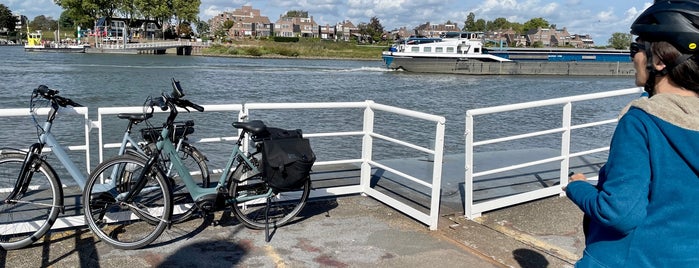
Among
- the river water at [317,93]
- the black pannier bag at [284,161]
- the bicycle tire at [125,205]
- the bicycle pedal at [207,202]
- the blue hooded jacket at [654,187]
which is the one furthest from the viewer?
the river water at [317,93]

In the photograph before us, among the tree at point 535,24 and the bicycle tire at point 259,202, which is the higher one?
the tree at point 535,24

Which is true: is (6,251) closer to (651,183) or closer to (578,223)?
(651,183)

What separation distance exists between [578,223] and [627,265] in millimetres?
3614

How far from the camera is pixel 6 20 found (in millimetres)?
149000

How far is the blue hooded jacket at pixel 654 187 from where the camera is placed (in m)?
1.62

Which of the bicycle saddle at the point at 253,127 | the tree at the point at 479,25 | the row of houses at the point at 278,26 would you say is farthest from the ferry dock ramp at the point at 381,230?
the row of houses at the point at 278,26

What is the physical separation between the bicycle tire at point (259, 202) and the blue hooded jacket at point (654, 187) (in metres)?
3.21

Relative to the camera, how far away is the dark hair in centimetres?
166

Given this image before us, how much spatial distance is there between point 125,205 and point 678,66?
3.79m

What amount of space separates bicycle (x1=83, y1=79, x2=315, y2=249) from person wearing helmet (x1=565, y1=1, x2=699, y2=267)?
2925 mm

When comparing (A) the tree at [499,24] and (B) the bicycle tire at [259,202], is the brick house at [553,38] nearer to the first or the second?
(A) the tree at [499,24]

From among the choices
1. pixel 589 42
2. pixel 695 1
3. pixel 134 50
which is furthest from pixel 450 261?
pixel 589 42

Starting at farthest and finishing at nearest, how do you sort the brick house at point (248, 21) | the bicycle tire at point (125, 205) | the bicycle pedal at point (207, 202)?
the brick house at point (248, 21), the bicycle pedal at point (207, 202), the bicycle tire at point (125, 205)

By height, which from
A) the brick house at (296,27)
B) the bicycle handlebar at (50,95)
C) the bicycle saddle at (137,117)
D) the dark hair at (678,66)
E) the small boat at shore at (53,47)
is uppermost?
the brick house at (296,27)
